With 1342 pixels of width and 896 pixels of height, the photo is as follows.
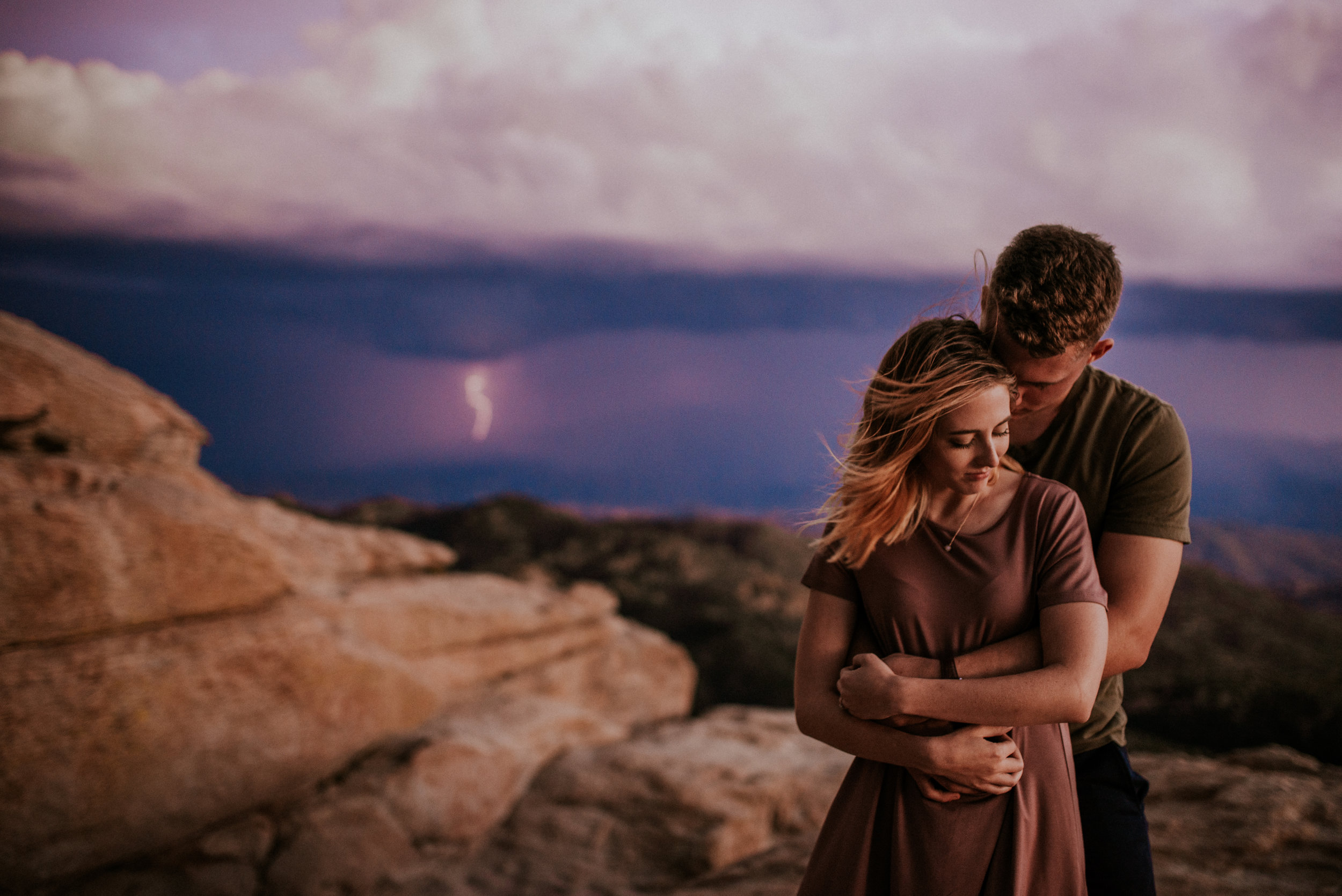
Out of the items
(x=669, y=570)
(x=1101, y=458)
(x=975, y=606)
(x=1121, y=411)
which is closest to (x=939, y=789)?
(x=975, y=606)

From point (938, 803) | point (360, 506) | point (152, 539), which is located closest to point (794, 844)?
point (938, 803)

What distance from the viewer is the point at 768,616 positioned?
2233cm

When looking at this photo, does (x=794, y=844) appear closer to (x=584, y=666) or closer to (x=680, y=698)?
(x=584, y=666)

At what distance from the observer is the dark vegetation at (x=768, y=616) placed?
14.0 metres

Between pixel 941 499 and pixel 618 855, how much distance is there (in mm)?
4660

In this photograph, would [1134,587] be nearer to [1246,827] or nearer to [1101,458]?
[1101,458]

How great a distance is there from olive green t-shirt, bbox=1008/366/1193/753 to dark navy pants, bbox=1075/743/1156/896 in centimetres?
6

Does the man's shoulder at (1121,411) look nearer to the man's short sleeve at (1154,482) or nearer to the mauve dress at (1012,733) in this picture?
the man's short sleeve at (1154,482)

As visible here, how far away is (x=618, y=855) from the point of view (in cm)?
565

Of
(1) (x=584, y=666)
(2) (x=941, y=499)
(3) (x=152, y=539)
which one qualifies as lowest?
(1) (x=584, y=666)

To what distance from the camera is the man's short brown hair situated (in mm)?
2104

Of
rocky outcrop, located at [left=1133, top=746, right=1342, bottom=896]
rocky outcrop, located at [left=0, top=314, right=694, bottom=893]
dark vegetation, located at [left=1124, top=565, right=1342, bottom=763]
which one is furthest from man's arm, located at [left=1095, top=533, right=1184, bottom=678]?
dark vegetation, located at [left=1124, top=565, right=1342, bottom=763]

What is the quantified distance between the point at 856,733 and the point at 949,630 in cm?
36

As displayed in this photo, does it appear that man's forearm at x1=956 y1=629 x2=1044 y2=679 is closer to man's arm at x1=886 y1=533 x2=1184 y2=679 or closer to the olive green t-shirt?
man's arm at x1=886 y1=533 x2=1184 y2=679
